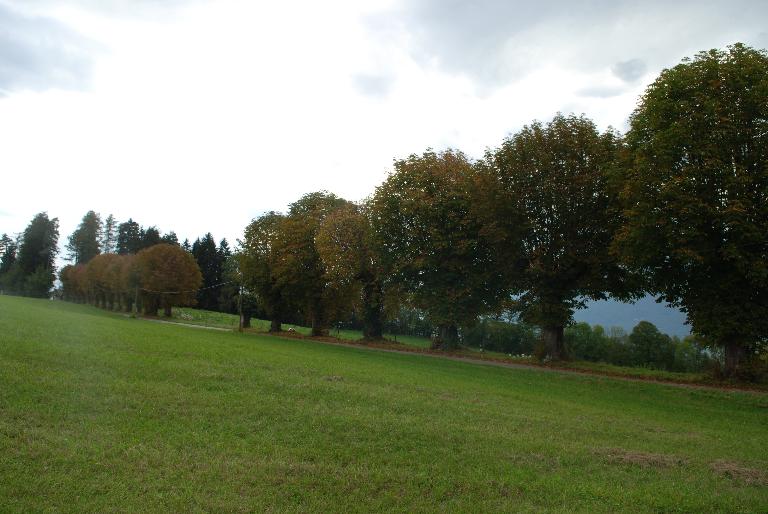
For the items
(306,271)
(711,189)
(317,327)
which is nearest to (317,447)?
(711,189)

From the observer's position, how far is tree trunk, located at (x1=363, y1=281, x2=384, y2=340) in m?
47.3

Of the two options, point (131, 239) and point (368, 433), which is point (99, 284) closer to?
point (131, 239)

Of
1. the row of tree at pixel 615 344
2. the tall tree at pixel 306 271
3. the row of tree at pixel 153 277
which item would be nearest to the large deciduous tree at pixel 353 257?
the tall tree at pixel 306 271

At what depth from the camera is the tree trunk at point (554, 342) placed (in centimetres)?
3409

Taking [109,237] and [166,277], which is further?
[109,237]

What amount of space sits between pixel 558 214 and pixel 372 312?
21.5m

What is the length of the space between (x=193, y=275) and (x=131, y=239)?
47.9m

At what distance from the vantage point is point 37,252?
118m

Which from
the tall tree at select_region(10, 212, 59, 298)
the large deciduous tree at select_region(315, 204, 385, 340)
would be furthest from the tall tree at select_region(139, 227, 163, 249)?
the large deciduous tree at select_region(315, 204, 385, 340)

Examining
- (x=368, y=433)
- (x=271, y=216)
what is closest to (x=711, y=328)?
(x=368, y=433)

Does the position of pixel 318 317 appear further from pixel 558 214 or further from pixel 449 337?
pixel 558 214

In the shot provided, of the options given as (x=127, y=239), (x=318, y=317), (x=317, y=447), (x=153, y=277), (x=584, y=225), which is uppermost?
(x=127, y=239)

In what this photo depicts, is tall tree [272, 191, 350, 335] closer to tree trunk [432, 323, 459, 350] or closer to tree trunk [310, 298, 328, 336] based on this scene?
tree trunk [310, 298, 328, 336]

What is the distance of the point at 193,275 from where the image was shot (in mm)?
86250
